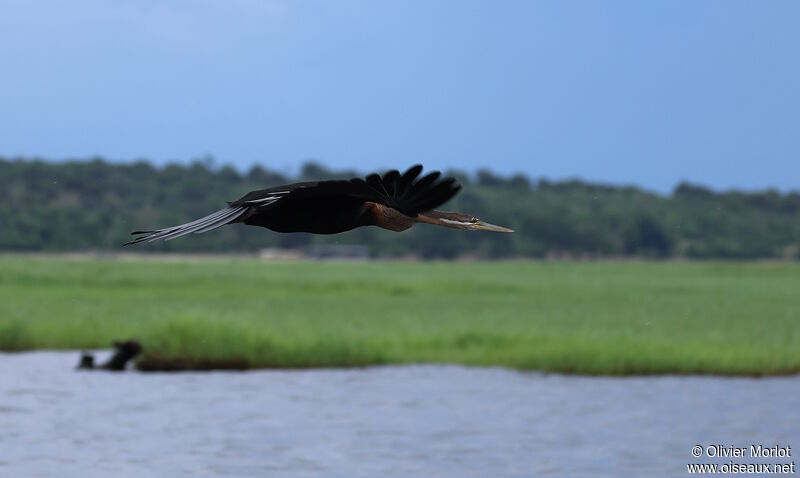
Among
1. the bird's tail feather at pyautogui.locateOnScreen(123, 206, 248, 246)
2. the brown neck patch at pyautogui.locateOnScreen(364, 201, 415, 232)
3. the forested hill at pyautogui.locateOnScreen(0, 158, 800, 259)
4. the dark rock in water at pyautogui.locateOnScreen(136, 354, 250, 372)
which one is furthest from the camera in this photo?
the forested hill at pyautogui.locateOnScreen(0, 158, 800, 259)

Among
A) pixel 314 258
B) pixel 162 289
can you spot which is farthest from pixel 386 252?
pixel 162 289

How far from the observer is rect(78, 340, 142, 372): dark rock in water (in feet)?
76.9

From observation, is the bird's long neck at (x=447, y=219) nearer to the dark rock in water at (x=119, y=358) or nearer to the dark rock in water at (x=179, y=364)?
the dark rock in water at (x=179, y=364)

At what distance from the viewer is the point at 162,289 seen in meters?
40.7

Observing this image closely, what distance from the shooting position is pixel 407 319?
30.8 m

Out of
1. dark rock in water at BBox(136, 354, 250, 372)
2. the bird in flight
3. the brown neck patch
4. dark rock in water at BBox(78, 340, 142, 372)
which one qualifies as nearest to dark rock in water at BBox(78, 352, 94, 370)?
dark rock in water at BBox(78, 340, 142, 372)

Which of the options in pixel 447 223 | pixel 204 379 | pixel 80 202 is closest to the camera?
pixel 447 223

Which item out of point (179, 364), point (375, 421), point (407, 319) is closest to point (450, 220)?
point (375, 421)

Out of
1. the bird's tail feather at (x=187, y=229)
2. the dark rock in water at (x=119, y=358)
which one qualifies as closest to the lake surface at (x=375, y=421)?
the dark rock in water at (x=119, y=358)

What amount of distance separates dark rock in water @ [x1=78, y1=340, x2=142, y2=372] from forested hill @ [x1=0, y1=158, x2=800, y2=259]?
50810mm

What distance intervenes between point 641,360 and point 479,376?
2.98m

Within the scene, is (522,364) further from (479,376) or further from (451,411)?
(451,411)

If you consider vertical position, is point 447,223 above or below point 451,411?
above

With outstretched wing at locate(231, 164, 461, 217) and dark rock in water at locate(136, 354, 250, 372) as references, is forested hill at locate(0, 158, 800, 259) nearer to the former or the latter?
dark rock in water at locate(136, 354, 250, 372)
